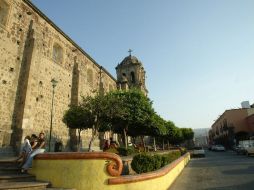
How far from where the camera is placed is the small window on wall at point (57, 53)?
23684 mm

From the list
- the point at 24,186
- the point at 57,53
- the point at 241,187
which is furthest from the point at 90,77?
the point at 24,186

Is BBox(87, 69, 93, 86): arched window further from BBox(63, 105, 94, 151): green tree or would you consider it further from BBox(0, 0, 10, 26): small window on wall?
BBox(0, 0, 10, 26): small window on wall

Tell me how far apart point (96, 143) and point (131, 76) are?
74.0 ft

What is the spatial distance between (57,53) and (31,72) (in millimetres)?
6621

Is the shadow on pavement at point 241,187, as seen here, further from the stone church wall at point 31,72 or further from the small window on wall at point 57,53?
the small window on wall at point 57,53

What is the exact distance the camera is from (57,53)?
24.3 meters

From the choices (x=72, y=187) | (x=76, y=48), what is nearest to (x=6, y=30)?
(x=76, y=48)

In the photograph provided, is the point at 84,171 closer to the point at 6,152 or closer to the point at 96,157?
the point at 96,157

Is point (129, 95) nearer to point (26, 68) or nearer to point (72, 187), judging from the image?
point (26, 68)

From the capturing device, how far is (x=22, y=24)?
19.0 m

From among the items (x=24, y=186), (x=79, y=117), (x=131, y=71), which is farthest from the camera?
(x=131, y=71)

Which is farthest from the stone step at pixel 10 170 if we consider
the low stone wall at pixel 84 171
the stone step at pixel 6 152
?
the stone step at pixel 6 152

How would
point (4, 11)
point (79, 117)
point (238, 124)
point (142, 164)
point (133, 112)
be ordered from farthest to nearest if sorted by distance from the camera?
point (238, 124) → point (133, 112) → point (79, 117) → point (4, 11) → point (142, 164)

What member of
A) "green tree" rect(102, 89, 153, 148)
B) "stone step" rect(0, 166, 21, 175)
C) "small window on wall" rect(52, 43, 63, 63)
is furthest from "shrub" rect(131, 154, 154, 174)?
"small window on wall" rect(52, 43, 63, 63)
